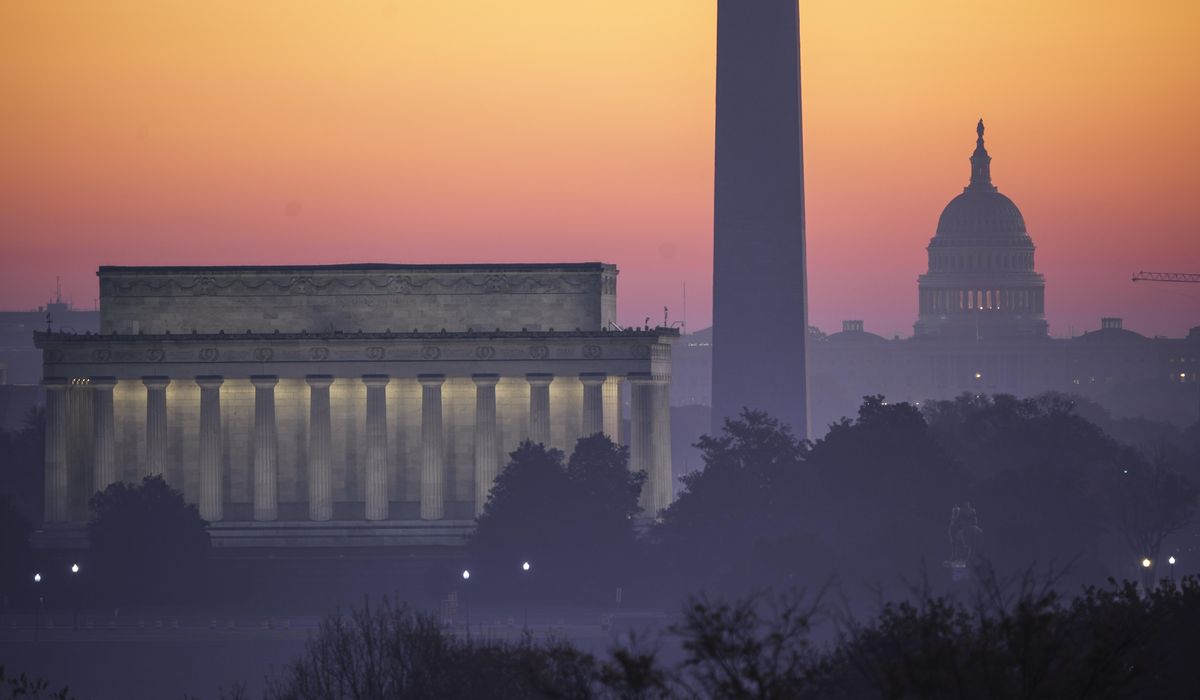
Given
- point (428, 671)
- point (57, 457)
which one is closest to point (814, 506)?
point (57, 457)

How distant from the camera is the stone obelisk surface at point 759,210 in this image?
185 m

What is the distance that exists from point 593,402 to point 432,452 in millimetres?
9737

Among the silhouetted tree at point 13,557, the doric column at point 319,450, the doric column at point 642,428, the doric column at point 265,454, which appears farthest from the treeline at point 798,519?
the silhouetted tree at point 13,557

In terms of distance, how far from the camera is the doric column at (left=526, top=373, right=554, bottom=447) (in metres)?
170

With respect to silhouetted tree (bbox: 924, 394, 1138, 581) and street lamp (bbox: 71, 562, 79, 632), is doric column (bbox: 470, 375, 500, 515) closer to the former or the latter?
street lamp (bbox: 71, 562, 79, 632)

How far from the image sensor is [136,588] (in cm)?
15450

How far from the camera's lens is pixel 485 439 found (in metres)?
170

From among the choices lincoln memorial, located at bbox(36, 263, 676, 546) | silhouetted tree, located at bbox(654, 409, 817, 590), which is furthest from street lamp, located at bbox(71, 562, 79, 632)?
silhouetted tree, located at bbox(654, 409, 817, 590)

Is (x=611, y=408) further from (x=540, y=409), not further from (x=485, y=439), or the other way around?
(x=485, y=439)

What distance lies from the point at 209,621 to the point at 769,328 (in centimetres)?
5475

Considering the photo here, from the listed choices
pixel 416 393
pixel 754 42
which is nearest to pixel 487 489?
pixel 416 393

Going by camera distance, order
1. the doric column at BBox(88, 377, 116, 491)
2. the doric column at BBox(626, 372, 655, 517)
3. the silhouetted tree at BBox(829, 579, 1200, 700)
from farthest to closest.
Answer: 1. the doric column at BBox(626, 372, 655, 517)
2. the doric column at BBox(88, 377, 116, 491)
3. the silhouetted tree at BBox(829, 579, 1200, 700)

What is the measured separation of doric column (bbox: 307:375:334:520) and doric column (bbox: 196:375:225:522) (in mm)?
5326

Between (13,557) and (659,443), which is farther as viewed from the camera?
(659,443)
